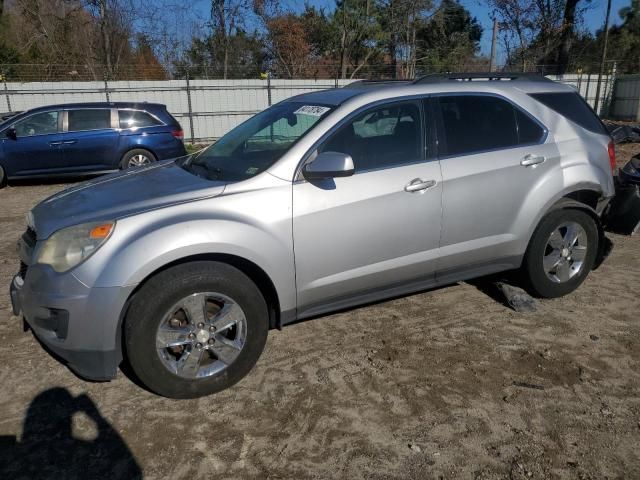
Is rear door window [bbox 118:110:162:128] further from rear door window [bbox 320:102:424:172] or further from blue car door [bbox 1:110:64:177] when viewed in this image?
rear door window [bbox 320:102:424:172]

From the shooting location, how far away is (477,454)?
255cm

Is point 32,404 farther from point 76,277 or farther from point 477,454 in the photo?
point 477,454

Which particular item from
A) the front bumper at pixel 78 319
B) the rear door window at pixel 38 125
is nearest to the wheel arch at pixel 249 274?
the front bumper at pixel 78 319

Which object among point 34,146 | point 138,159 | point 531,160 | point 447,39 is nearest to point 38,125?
point 34,146

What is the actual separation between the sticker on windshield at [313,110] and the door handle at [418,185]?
75 cm

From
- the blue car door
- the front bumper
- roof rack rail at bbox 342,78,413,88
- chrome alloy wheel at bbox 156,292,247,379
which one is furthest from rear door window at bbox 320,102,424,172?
the blue car door

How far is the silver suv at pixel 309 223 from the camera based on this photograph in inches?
108

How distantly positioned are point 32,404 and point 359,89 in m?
2.97

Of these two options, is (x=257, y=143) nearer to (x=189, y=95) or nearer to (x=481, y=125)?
(x=481, y=125)

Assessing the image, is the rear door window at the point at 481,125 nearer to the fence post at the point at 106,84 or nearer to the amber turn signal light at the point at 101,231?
the amber turn signal light at the point at 101,231

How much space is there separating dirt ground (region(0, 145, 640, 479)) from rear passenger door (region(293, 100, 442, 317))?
49 cm

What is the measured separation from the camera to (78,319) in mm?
2682

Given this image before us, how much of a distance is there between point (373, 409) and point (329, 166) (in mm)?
1445

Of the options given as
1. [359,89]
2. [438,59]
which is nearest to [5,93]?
[359,89]
